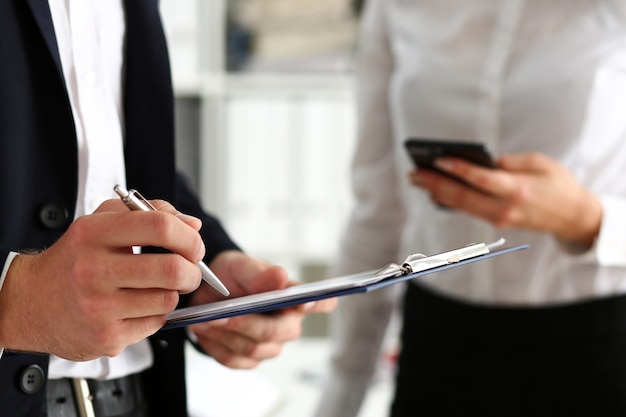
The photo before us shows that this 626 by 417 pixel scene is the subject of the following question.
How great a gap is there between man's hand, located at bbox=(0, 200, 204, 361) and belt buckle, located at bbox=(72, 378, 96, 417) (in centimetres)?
16

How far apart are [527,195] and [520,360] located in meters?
0.24

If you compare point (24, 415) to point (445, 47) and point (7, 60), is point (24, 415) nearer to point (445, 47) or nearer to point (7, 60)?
point (7, 60)

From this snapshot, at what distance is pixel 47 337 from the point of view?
45 centimetres

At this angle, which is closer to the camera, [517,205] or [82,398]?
[82,398]

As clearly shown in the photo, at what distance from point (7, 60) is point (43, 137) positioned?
60mm

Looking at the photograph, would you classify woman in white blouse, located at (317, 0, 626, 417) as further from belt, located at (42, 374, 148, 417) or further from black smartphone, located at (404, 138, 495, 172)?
belt, located at (42, 374, 148, 417)

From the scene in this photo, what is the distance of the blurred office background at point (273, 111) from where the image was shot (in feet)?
A: 6.51

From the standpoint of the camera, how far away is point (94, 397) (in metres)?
0.62

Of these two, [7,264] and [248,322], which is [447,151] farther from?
[7,264]

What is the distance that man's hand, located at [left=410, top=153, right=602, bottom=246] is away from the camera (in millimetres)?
927

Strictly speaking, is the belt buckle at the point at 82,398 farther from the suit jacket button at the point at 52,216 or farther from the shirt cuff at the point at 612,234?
the shirt cuff at the point at 612,234

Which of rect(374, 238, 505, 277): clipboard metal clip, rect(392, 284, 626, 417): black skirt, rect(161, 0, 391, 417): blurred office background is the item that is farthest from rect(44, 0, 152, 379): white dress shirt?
rect(161, 0, 391, 417): blurred office background

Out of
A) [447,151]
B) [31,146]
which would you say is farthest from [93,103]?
[447,151]

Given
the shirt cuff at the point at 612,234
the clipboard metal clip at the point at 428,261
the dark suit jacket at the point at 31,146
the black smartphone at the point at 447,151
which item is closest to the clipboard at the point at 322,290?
the clipboard metal clip at the point at 428,261
